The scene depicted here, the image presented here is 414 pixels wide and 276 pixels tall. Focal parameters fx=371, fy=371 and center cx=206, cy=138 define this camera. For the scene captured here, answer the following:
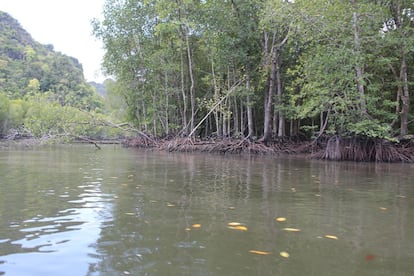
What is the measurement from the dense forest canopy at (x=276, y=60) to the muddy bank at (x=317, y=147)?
0.39 metres

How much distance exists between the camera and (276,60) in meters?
17.1

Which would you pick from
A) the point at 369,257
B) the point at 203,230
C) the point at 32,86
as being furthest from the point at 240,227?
the point at 32,86

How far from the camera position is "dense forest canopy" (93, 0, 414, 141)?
12320mm

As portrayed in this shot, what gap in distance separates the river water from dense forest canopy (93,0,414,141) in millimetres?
7626

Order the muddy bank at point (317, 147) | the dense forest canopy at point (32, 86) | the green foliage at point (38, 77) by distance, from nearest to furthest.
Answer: the muddy bank at point (317, 147)
the dense forest canopy at point (32, 86)
the green foliage at point (38, 77)

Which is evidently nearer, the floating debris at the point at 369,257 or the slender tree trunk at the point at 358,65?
the floating debris at the point at 369,257

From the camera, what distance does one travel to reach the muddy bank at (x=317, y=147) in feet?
39.6

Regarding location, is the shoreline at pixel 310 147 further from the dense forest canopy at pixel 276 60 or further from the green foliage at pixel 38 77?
the green foliage at pixel 38 77

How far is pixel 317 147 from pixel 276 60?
444cm

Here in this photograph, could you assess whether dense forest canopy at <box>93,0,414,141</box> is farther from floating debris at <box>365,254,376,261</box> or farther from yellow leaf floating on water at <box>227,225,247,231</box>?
floating debris at <box>365,254,376,261</box>

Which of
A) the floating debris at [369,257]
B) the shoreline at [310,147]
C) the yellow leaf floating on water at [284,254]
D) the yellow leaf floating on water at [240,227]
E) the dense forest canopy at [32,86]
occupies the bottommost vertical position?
the floating debris at [369,257]

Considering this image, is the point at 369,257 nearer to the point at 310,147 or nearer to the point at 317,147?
the point at 317,147

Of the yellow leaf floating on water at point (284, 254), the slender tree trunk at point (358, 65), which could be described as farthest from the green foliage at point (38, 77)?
the yellow leaf floating on water at point (284, 254)

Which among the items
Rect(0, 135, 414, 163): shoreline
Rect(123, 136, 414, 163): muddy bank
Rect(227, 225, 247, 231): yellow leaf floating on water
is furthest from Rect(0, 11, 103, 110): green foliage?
Rect(227, 225, 247, 231): yellow leaf floating on water
